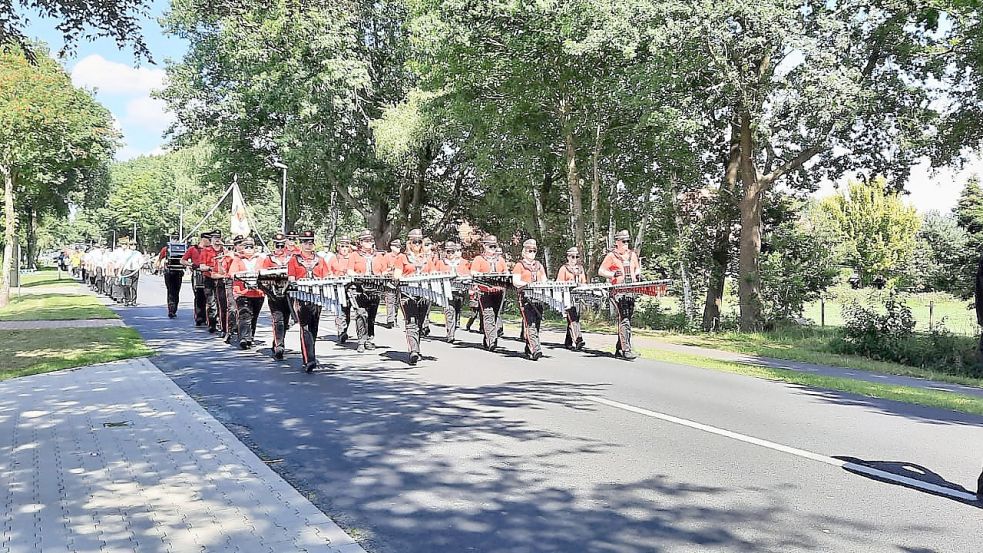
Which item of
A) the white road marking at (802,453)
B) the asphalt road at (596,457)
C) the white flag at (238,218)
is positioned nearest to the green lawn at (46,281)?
the white flag at (238,218)

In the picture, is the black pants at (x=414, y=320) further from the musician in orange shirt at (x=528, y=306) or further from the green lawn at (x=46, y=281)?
the green lawn at (x=46, y=281)

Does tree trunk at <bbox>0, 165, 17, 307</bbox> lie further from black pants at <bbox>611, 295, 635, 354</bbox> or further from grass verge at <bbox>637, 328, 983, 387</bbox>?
black pants at <bbox>611, 295, 635, 354</bbox>

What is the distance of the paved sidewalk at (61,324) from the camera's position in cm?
1916

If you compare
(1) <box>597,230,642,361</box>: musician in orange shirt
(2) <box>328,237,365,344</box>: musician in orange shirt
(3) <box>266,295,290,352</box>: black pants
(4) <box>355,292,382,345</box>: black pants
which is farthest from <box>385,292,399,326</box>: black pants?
(1) <box>597,230,642,361</box>: musician in orange shirt

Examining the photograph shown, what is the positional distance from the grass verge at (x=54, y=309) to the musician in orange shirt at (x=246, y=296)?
8.38 m

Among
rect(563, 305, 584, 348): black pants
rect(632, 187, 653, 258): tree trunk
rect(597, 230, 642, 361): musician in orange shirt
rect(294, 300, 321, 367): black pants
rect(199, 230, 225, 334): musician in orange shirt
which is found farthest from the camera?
rect(632, 187, 653, 258): tree trunk

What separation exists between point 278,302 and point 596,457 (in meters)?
7.72

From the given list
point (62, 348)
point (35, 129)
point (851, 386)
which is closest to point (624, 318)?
point (851, 386)

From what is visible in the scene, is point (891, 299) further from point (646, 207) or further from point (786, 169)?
point (646, 207)

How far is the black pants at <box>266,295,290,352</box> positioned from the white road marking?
19.3ft

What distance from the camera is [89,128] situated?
33.0m

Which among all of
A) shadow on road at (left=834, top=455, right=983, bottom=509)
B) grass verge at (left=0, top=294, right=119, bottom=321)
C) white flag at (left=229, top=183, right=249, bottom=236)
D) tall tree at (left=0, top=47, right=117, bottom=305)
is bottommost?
shadow on road at (left=834, top=455, right=983, bottom=509)

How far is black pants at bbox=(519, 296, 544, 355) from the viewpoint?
1441 cm

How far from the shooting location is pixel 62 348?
1486cm
